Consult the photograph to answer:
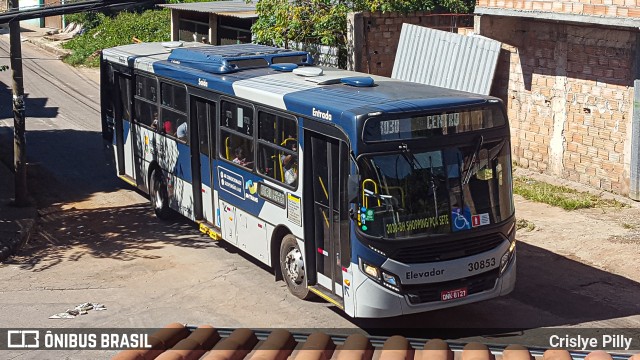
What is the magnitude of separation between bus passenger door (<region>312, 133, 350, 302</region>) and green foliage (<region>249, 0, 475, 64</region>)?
1073cm

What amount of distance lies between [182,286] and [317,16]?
10.9 meters

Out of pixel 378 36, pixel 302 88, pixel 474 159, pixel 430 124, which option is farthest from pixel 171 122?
pixel 378 36

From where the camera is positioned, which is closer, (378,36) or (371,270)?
(371,270)

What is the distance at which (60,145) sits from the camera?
933 inches

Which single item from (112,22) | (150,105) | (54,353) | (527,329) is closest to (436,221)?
(527,329)

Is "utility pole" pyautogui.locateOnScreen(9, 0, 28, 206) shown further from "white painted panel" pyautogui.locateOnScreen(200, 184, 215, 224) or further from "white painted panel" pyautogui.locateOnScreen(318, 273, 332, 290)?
"white painted panel" pyautogui.locateOnScreen(318, 273, 332, 290)

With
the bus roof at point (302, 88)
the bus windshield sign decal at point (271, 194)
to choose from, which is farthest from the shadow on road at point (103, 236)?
the bus windshield sign decal at point (271, 194)

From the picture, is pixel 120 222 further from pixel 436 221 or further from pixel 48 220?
pixel 436 221

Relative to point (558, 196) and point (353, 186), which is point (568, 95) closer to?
point (558, 196)

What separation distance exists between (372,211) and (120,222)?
7932 mm

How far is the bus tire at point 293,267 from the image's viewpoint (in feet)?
40.4

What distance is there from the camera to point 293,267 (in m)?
12.5

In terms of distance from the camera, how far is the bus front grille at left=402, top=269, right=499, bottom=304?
35.0 ft

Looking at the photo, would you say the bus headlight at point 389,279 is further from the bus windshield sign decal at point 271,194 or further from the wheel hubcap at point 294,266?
the bus windshield sign decal at point 271,194
